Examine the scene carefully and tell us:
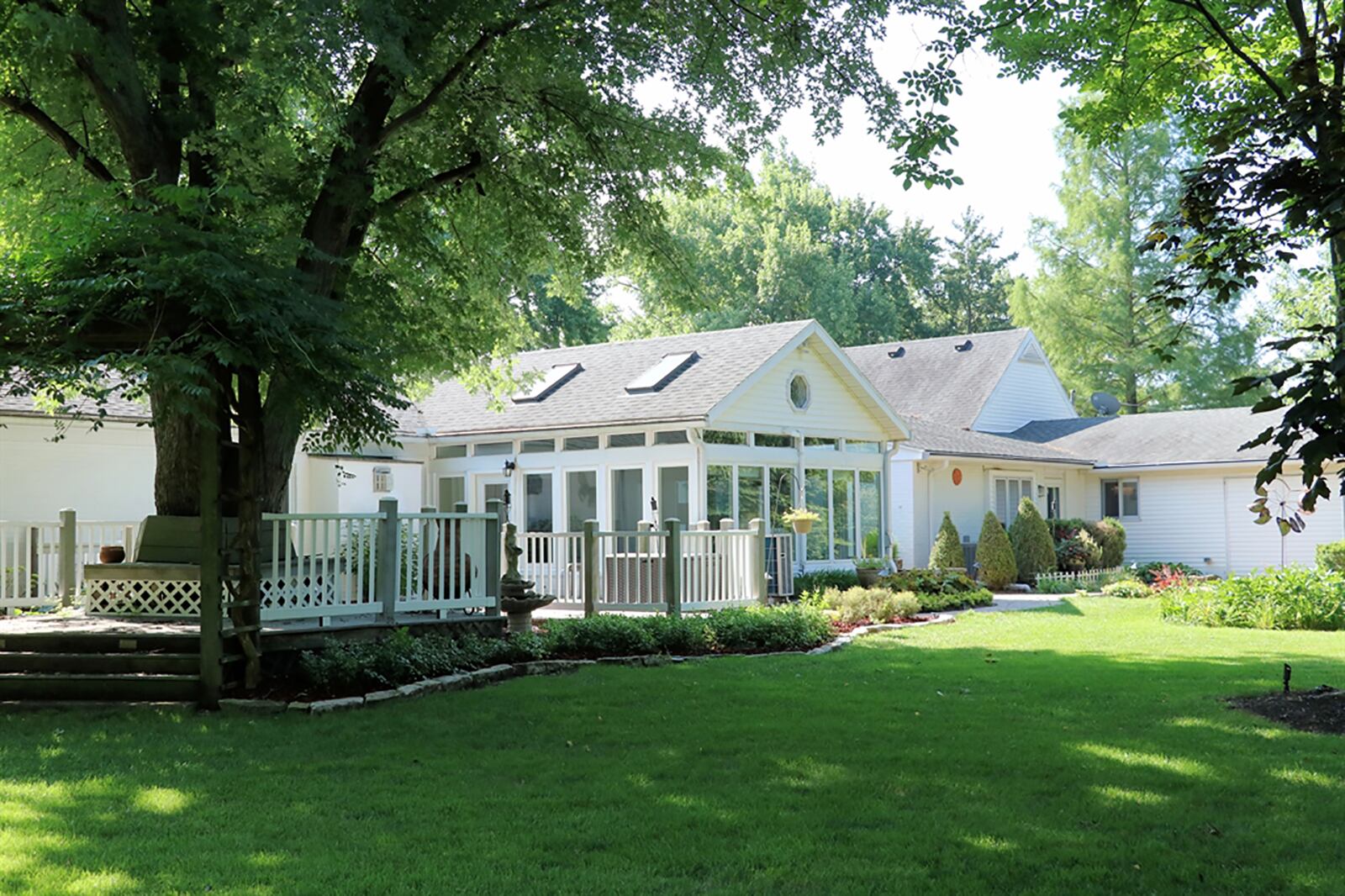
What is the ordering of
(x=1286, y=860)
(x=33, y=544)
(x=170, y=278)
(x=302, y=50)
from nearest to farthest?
1. (x=1286, y=860)
2. (x=170, y=278)
3. (x=302, y=50)
4. (x=33, y=544)

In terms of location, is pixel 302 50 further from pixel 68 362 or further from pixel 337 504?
pixel 337 504

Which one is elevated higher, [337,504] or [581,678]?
[337,504]

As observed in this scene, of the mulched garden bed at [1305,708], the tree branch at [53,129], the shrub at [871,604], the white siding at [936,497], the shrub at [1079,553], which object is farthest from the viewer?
the shrub at [1079,553]

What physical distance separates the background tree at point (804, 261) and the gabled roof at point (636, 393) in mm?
15116

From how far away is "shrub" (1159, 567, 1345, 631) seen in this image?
1591 centimetres

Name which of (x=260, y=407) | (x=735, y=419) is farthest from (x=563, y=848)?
(x=735, y=419)

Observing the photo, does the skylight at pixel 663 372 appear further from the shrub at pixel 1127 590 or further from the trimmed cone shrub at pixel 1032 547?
the shrub at pixel 1127 590

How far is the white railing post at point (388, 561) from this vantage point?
11.0m

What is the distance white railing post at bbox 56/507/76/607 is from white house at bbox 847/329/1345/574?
1631cm

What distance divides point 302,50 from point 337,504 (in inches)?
512

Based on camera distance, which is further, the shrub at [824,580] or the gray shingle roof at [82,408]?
the shrub at [824,580]

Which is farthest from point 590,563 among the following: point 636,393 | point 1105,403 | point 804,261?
point 804,261

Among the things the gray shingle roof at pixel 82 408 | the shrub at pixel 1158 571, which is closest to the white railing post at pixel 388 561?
the gray shingle roof at pixel 82 408

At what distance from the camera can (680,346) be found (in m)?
23.1
